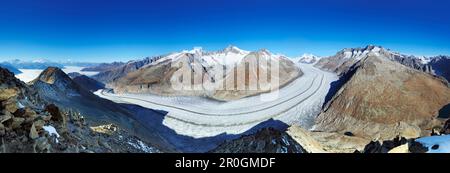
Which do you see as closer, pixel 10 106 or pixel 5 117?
pixel 5 117

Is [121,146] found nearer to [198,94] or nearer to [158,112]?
[158,112]

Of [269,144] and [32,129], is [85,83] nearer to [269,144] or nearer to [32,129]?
[269,144]

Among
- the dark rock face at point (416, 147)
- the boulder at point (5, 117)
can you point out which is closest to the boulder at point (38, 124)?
the boulder at point (5, 117)

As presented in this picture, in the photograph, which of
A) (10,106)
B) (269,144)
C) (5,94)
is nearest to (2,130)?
(10,106)

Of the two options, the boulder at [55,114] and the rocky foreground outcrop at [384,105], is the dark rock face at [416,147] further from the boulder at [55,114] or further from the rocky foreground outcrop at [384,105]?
the rocky foreground outcrop at [384,105]

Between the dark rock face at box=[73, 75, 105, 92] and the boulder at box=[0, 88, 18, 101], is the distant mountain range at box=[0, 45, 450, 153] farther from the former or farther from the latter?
the dark rock face at box=[73, 75, 105, 92]
